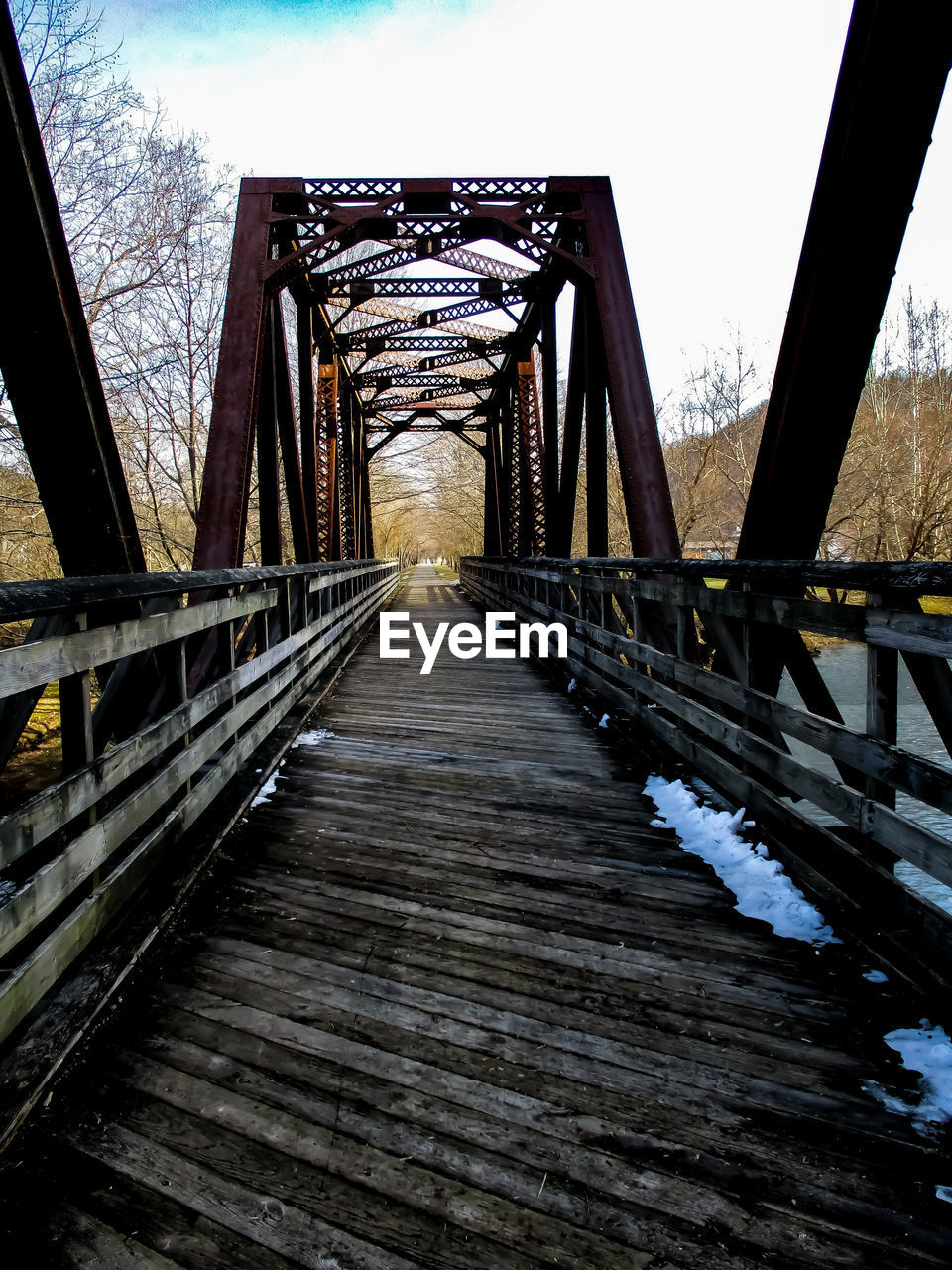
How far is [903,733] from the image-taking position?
395 inches

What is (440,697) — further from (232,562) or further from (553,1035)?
(553,1035)

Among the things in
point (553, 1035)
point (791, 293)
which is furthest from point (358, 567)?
point (553, 1035)

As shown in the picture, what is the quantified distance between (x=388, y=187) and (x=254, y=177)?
1.43 meters

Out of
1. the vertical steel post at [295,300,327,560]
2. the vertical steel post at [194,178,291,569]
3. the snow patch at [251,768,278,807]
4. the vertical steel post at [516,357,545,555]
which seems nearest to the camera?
the snow patch at [251,768,278,807]

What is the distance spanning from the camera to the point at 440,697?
673 centimetres

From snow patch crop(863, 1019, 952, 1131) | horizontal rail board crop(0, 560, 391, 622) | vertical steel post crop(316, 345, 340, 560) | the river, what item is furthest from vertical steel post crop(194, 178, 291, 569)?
vertical steel post crop(316, 345, 340, 560)

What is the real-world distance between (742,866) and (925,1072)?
1142 millimetres

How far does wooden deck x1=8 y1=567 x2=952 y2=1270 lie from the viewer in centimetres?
139

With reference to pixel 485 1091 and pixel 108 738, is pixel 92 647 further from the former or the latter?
pixel 485 1091

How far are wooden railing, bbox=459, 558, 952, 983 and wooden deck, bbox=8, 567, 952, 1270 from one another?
33cm

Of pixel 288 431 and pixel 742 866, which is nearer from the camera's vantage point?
pixel 742 866

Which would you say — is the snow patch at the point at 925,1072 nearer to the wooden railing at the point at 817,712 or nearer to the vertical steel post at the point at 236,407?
the wooden railing at the point at 817,712

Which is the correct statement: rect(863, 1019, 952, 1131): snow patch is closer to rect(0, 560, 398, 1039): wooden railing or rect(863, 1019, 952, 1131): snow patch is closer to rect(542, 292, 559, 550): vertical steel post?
rect(0, 560, 398, 1039): wooden railing

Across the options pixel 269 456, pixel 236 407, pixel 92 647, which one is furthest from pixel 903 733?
pixel 92 647
